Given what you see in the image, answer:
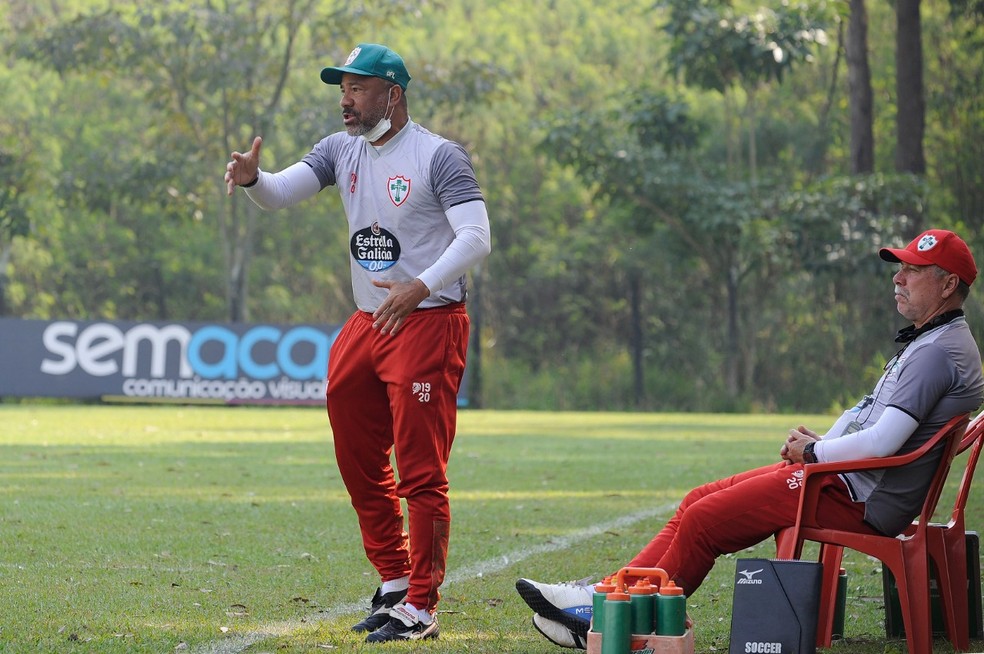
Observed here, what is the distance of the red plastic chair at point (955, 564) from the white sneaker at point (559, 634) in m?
1.36

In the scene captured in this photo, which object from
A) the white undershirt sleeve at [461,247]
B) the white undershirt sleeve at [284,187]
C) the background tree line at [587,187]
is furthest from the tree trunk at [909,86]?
the white undershirt sleeve at [461,247]

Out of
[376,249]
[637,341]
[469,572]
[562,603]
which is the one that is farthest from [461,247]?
[637,341]

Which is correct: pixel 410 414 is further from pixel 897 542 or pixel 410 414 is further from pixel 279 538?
pixel 279 538

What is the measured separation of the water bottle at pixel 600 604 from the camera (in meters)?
4.69

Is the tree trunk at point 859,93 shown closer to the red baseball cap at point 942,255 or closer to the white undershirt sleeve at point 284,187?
the white undershirt sleeve at point 284,187

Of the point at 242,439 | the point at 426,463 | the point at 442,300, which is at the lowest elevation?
the point at 242,439

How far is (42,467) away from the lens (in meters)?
12.8

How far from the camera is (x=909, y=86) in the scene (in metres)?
29.6

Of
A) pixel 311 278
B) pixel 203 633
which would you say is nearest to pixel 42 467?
pixel 203 633

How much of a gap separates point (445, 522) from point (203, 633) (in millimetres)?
973

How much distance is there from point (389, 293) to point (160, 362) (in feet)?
69.2

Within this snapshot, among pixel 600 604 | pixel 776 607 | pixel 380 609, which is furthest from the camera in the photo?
pixel 380 609

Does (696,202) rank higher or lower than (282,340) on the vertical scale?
higher

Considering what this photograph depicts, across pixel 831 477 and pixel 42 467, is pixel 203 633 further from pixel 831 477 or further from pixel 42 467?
pixel 42 467
